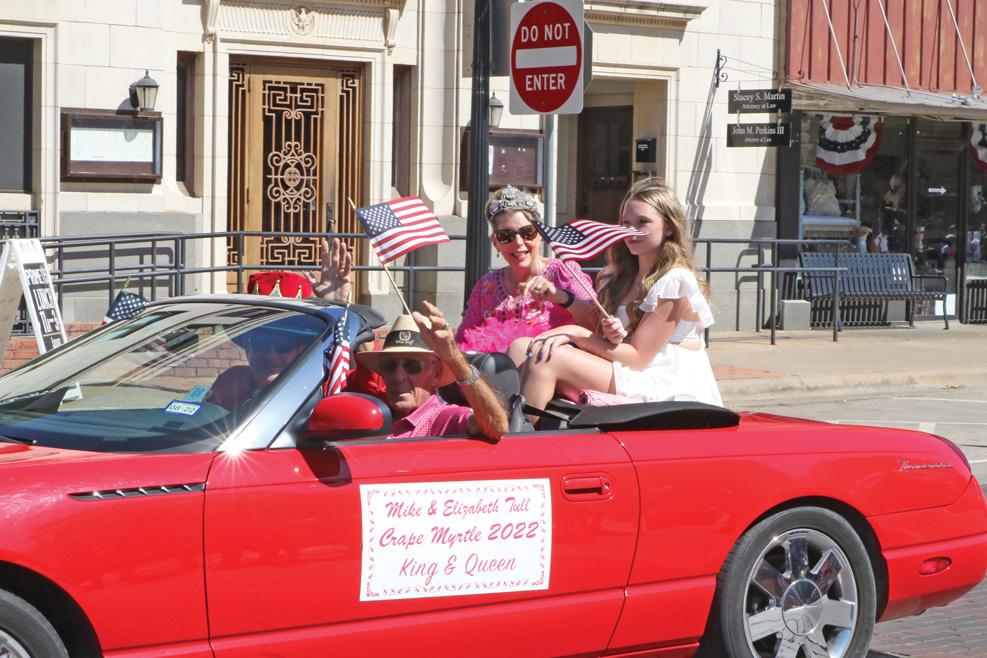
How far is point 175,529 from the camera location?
4.02 m

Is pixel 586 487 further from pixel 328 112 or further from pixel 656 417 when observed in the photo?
pixel 328 112

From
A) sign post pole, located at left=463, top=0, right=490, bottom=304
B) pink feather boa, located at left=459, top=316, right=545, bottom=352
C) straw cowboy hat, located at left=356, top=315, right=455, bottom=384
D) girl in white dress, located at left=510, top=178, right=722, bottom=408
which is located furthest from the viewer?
sign post pole, located at left=463, top=0, right=490, bottom=304

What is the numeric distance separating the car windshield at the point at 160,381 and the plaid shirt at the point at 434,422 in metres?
0.48

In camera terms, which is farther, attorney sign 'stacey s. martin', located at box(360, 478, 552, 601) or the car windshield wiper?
attorney sign 'stacey s. martin', located at box(360, 478, 552, 601)

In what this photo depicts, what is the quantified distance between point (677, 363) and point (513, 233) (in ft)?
2.92

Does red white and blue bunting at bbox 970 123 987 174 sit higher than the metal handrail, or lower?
higher

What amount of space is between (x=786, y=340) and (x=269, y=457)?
48.5ft

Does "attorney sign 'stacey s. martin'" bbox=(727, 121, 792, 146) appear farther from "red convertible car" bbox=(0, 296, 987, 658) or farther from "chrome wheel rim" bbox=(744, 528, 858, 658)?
"chrome wheel rim" bbox=(744, 528, 858, 658)

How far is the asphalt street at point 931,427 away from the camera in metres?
6.09

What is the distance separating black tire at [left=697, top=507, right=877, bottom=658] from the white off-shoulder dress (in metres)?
0.92

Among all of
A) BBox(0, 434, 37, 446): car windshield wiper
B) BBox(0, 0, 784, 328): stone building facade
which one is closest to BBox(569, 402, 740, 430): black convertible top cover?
BBox(0, 434, 37, 446): car windshield wiper

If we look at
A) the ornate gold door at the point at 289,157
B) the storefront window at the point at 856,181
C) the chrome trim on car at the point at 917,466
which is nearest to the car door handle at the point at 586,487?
the chrome trim on car at the point at 917,466

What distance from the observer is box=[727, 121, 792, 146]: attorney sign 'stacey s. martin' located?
1872cm

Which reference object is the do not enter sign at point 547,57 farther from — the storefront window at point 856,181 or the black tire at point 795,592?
the storefront window at point 856,181
